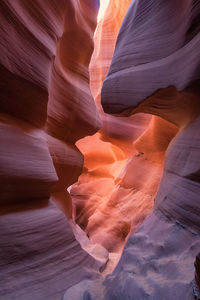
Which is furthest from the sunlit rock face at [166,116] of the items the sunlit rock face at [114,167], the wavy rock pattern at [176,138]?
the sunlit rock face at [114,167]

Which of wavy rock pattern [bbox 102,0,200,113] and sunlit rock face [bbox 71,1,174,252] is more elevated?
wavy rock pattern [bbox 102,0,200,113]

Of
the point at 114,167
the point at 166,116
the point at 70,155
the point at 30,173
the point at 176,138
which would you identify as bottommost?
the point at 114,167

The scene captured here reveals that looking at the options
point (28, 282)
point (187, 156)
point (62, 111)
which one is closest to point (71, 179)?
point (62, 111)

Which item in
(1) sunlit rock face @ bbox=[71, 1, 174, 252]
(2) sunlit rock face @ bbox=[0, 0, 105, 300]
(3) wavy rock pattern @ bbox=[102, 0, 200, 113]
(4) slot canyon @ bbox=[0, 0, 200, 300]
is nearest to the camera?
(4) slot canyon @ bbox=[0, 0, 200, 300]

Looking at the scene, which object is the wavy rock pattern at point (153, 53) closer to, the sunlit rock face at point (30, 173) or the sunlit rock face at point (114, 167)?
the sunlit rock face at point (30, 173)

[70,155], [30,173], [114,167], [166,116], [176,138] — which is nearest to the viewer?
[30,173]

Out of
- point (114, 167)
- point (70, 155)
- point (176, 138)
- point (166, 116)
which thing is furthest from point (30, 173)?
point (114, 167)

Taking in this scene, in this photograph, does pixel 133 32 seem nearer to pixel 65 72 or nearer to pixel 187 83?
pixel 65 72

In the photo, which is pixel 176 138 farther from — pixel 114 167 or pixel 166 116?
pixel 114 167

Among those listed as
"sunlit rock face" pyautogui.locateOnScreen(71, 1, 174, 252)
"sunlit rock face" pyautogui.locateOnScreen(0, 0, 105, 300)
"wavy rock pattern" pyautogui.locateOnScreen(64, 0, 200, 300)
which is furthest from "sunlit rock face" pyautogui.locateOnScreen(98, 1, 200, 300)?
"sunlit rock face" pyautogui.locateOnScreen(71, 1, 174, 252)

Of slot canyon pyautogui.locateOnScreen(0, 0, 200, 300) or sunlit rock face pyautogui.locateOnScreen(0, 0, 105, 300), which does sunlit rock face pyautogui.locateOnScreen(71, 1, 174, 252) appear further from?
sunlit rock face pyautogui.locateOnScreen(0, 0, 105, 300)

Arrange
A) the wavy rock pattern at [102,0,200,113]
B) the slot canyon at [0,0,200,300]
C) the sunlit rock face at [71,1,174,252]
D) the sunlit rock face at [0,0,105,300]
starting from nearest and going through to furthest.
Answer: the slot canyon at [0,0,200,300] → the sunlit rock face at [0,0,105,300] → the wavy rock pattern at [102,0,200,113] → the sunlit rock face at [71,1,174,252]

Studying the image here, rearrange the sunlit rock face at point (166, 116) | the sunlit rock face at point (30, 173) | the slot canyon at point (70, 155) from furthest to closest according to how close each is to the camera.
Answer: the sunlit rock face at point (30, 173), the slot canyon at point (70, 155), the sunlit rock face at point (166, 116)

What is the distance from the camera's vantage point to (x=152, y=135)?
4004mm
